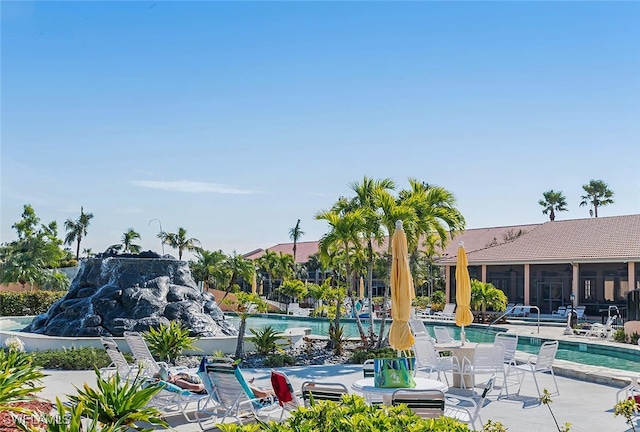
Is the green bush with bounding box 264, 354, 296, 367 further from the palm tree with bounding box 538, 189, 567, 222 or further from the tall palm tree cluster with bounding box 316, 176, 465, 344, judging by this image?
the palm tree with bounding box 538, 189, 567, 222

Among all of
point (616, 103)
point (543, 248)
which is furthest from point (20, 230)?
point (616, 103)

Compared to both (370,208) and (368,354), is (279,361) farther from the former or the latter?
(370,208)

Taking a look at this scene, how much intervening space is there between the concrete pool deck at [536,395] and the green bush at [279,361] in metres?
0.50

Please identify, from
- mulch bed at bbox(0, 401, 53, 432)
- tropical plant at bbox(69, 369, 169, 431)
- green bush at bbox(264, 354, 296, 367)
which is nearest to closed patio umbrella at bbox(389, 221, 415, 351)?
green bush at bbox(264, 354, 296, 367)

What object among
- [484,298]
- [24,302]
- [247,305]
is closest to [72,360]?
[247,305]

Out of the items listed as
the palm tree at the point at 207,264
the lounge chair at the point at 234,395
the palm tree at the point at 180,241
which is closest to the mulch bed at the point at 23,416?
the lounge chair at the point at 234,395

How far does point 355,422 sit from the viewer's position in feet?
12.6

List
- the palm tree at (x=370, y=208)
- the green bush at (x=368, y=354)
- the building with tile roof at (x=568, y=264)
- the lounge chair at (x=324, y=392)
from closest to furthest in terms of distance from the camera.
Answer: the lounge chair at (x=324, y=392) < the green bush at (x=368, y=354) < the palm tree at (x=370, y=208) < the building with tile roof at (x=568, y=264)

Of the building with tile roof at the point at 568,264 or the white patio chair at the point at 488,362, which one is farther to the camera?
the building with tile roof at the point at 568,264

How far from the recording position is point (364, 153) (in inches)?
732

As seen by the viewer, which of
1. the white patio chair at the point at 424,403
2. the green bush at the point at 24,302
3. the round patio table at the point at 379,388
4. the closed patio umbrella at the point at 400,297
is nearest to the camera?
the white patio chair at the point at 424,403

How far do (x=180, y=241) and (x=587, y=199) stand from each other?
36.3 m

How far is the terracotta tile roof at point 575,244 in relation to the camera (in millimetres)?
32531

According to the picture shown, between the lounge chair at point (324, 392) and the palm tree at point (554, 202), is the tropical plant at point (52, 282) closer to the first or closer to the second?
the lounge chair at point (324, 392)
